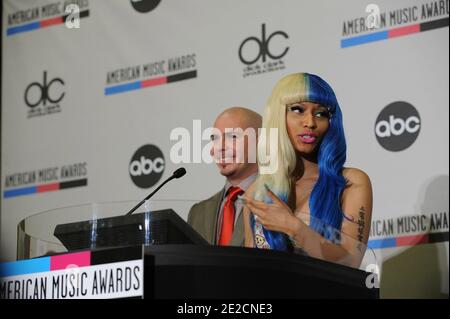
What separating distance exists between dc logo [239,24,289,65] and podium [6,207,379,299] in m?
1.82

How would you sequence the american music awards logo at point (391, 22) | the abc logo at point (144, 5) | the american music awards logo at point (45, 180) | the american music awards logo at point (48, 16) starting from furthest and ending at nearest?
the american music awards logo at point (48, 16), the american music awards logo at point (45, 180), the abc logo at point (144, 5), the american music awards logo at point (391, 22)

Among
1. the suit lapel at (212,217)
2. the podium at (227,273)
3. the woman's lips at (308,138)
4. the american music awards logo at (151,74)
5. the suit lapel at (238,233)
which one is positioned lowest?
the podium at (227,273)

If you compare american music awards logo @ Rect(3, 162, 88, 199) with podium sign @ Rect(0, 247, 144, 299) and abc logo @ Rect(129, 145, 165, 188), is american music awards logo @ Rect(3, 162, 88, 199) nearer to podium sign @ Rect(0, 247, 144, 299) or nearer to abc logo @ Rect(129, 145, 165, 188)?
abc logo @ Rect(129, 145, 165, 188)

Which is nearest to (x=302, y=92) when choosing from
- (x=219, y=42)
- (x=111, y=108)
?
(x=219, y=42)

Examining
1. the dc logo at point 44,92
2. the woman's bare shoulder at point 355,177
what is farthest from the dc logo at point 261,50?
the dc logo at point 44,92

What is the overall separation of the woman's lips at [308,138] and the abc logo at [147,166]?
1.24m

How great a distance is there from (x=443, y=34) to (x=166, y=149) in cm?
149

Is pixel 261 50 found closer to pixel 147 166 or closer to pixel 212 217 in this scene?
pixel 147 166

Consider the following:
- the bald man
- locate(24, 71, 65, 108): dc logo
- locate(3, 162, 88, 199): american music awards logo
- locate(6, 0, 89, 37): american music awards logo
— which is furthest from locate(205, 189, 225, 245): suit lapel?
locate(6, 0, 89, 37): american music awards logo

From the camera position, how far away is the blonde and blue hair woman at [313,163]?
3.39m

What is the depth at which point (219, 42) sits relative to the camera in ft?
14.9

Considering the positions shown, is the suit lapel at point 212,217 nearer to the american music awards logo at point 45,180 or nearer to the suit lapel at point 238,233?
the suit lapel at point 238,233

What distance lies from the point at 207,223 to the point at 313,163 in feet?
2.79

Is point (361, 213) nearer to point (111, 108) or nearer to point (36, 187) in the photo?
point (111, 108)
